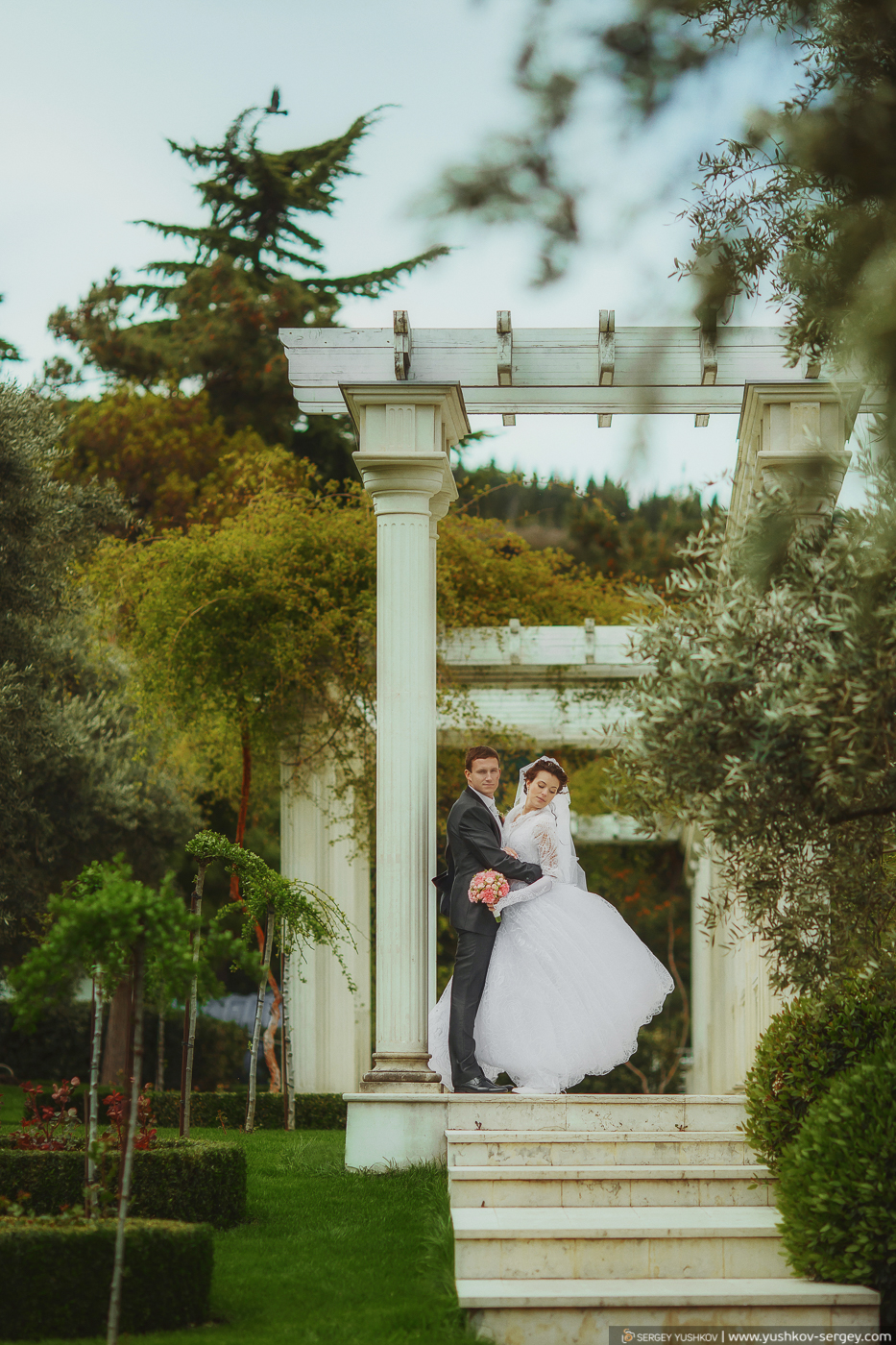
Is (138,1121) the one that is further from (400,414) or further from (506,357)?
(506,357)

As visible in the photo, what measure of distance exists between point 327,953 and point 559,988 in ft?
20.1

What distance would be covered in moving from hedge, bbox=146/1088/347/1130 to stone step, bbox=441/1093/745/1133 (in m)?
3.52

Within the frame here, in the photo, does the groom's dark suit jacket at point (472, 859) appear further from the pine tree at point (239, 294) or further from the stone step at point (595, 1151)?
the pine tree at point (239, 294)

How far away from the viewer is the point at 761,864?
575 centimetres

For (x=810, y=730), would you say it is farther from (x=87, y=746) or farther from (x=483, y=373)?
(x=87, y=746)

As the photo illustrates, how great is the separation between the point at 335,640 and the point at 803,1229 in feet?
27.8

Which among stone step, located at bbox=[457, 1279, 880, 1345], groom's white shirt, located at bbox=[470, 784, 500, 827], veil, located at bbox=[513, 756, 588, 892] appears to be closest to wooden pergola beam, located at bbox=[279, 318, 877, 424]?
veil, located at bbox=[513, 756, 588, 892]

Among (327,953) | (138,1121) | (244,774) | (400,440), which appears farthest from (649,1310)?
(244,774)

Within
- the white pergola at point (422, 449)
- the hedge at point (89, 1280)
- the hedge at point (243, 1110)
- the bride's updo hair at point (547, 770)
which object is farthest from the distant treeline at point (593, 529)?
the hedge at point (89, 1280)

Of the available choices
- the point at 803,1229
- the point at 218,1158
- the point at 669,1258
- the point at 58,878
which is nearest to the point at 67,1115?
the point at 218,1158

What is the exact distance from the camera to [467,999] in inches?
323

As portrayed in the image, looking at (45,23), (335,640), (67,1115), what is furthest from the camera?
(335,640)

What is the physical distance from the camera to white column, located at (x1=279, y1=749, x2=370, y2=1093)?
1370 centimetres

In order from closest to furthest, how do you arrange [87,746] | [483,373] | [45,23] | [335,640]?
[45,23]
[483,373]
[335,640]
[87,746]
